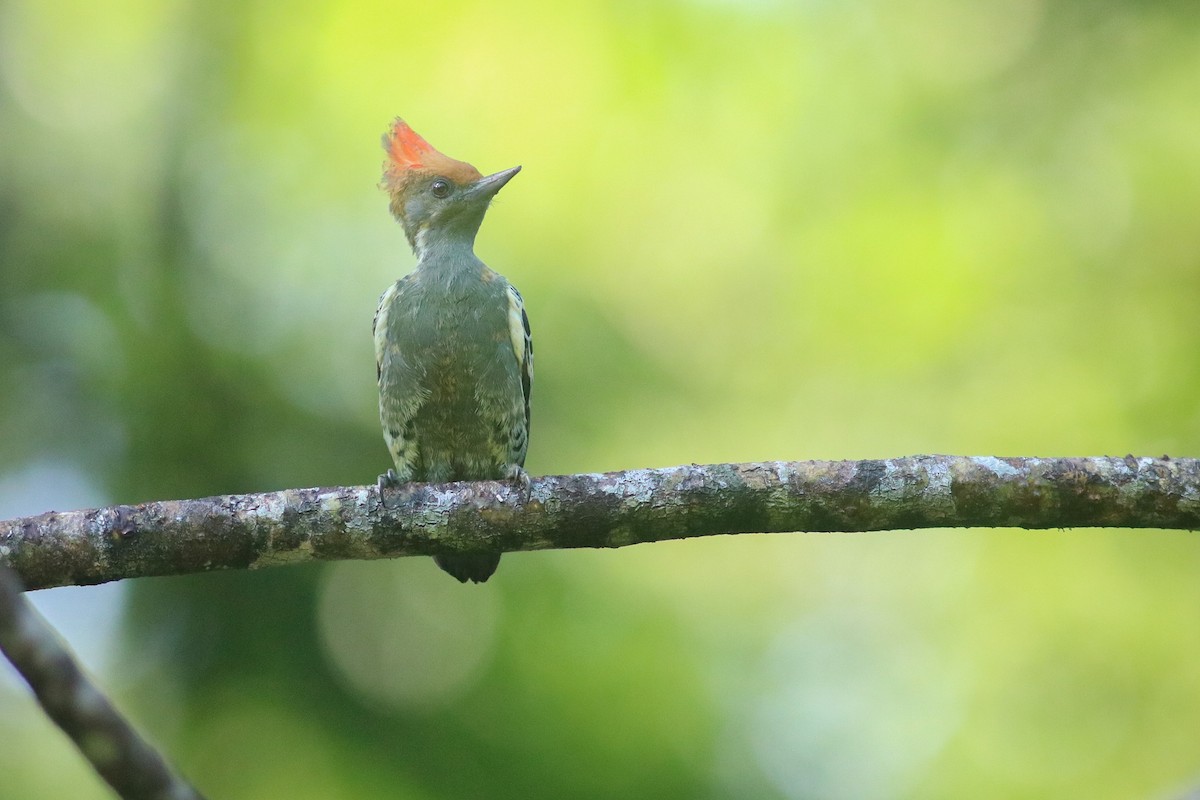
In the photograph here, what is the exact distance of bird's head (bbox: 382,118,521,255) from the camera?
581 cm

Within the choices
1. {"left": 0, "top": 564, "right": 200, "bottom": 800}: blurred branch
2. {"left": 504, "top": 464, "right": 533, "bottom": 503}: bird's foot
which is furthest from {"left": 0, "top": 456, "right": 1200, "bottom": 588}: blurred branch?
{"left": 0, "top": 564, "right": 200, "bottom": 800}: blurred branch

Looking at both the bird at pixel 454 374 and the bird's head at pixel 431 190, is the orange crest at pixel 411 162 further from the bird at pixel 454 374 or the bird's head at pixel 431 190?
the bird at pixel 454 374

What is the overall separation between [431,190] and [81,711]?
14.6ft

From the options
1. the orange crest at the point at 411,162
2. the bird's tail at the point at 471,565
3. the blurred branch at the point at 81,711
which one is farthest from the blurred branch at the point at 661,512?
the orange crest at the point at 411,162

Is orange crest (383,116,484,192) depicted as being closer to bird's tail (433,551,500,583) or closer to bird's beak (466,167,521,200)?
bird's beak (466,167,521,200)

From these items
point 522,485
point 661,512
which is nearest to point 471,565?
point 522,485

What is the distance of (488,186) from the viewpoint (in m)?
5.78

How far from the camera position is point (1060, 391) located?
356 inches

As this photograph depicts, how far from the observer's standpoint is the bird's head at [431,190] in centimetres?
581

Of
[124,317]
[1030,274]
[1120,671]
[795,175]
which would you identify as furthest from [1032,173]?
[124,317]

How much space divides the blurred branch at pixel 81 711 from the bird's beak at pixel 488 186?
4120 mm

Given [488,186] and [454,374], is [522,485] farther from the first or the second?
[488,186]

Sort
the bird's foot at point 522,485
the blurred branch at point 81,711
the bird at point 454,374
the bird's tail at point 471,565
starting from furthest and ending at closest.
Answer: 1. the bird at point 454,374
2. the bird's tail at point 471,565
3. the bird's foot at point 522,485
4. the blurred branch at point 81,711

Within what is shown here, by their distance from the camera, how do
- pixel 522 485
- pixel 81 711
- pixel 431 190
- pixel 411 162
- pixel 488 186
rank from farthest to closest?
1. pixel 411 162
2. pixel 431 190
3. pixel 488 186
4. pixel 522 485
5. pixel 81 711
